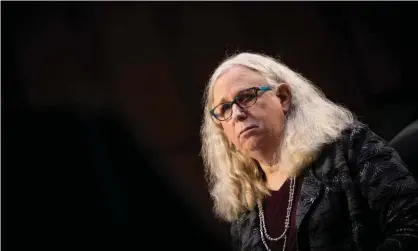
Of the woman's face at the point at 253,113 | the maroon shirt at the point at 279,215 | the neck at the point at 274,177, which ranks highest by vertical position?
the woman's face at the point at 253,113

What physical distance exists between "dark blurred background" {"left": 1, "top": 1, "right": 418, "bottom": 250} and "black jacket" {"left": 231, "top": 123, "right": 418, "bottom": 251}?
0.40 meters

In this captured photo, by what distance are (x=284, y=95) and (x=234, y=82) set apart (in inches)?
6.0

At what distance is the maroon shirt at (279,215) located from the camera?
1.00 metres

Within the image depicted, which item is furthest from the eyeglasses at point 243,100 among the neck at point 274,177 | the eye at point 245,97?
the neck at point 274,177

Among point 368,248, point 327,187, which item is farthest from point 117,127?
point 368,248

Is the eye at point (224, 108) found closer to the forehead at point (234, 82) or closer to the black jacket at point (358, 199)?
the forehead at point (234, 82)

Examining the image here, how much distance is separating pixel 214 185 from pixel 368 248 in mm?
568

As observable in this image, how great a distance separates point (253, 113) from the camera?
1.05 m

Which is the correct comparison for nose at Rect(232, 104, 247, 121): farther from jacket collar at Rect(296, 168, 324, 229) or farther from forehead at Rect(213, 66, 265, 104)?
jacket collar at Rect(296, 168, 324, 229)

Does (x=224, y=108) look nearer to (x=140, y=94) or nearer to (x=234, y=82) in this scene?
(x=234, y=82)

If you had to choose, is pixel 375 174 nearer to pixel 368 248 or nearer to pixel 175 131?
pixel 368 248

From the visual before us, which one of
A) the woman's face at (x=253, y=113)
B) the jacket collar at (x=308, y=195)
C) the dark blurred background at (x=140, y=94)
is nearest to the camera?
the jacket collar at (x=308, y=195)

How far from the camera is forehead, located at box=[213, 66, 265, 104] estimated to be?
1.08 meters

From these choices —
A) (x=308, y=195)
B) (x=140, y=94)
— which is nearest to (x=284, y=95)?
(x=308, y=195)
